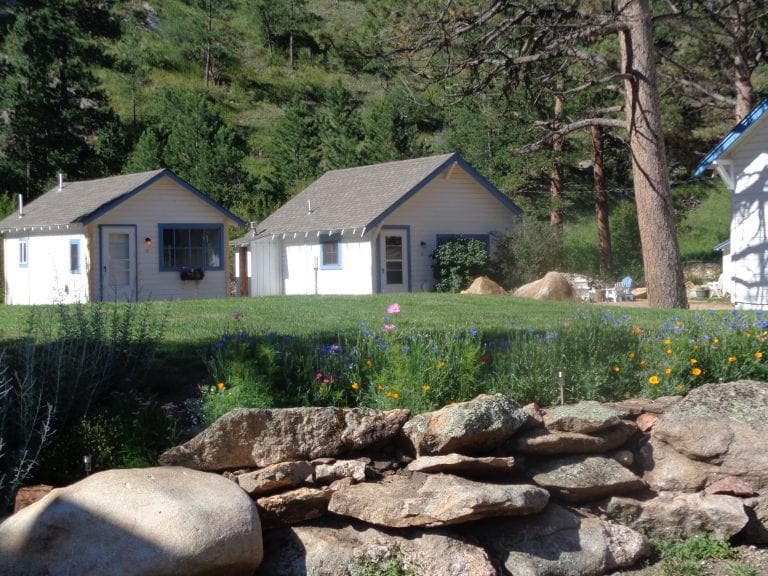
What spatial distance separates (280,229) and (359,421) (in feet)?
80.7

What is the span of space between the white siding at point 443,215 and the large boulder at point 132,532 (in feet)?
73.3

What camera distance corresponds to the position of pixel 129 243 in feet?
88.6

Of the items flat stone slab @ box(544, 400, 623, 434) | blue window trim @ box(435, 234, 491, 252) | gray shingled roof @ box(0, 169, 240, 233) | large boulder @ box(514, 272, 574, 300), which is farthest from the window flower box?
flat stone slab @ box(544, 400, 623, 434)

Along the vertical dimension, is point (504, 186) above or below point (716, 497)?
above

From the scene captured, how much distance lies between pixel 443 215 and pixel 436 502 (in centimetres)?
2344

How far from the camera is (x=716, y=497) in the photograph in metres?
6.82

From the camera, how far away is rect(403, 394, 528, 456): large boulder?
659 centimetres

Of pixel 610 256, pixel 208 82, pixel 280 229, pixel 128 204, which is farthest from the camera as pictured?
pixel 208 82

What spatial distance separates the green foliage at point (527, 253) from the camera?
2834cm

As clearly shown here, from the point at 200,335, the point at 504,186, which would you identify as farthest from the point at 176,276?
the point at 200,335

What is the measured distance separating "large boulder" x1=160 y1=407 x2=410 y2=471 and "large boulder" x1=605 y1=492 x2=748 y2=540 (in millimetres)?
1731

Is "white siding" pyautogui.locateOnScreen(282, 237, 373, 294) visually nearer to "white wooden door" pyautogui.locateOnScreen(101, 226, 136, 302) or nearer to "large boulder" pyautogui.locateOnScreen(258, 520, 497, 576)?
"white wooden door" pyautogui.locateOnScreen(101, 226, 136, 302)

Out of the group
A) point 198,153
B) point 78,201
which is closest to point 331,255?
point 78,201

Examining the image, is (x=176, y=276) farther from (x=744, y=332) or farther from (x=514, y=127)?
(x=744, y=332)
